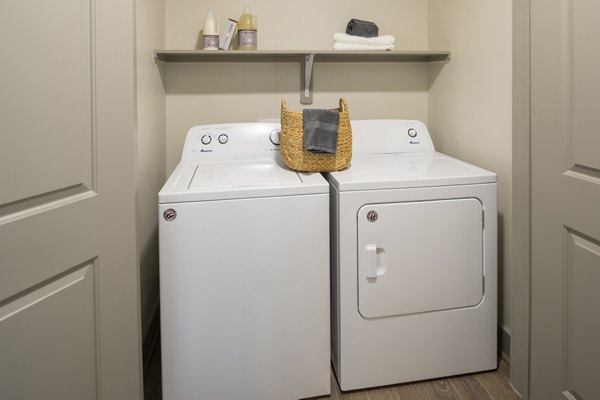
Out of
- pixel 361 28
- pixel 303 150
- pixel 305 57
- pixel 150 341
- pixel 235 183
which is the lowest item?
pixel 150 341

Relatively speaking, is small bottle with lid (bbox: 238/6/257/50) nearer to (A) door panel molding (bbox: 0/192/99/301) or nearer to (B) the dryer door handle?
(B) the dryer door handle

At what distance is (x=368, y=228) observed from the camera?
1548 mm

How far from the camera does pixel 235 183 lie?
1.50m

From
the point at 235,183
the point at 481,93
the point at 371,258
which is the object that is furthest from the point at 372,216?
the point at 481,93

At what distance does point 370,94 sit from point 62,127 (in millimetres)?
1870

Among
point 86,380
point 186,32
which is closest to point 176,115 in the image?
point 186,32

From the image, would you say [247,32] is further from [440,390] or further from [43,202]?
[440,390]

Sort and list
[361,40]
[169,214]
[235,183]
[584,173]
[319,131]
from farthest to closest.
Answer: [361,40], [319,131], [235,183], [169,214], [584,173]

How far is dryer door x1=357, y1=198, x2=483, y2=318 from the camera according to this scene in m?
1.56

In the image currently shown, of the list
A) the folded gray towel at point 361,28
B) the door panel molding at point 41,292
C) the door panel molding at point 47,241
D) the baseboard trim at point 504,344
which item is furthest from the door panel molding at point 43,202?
the baseboard trim at point 504,344

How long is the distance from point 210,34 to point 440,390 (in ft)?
6.55

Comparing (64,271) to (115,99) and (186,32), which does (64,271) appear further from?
(186,32)

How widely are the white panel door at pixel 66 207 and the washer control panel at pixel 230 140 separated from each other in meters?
0.90

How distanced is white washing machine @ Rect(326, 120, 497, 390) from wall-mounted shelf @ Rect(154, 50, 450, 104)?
76 centimetres
